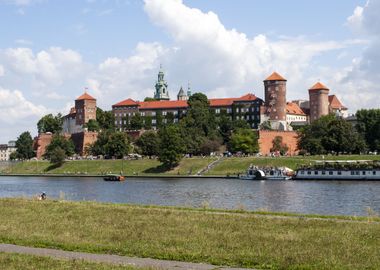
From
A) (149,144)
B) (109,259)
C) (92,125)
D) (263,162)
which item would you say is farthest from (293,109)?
(109,259)

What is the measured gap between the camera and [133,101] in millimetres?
151750

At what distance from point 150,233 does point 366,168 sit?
5877cm

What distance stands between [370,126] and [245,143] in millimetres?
22298

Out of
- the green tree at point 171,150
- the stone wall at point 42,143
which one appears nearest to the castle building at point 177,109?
the stone wall at point 42,143

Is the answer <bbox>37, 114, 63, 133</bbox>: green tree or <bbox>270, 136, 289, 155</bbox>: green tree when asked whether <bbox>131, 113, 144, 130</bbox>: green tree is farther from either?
<bbox>270, 136, 289, 155</bbox>: green tree

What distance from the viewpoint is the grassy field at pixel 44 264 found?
12738 millimetres

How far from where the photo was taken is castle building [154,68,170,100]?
19162cm

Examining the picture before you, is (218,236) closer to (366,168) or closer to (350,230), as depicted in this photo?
(350,230)

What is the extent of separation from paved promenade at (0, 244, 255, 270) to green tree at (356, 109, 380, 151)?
298 ft

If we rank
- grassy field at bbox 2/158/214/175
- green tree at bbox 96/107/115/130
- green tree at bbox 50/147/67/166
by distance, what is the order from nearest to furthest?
grassy field at bbox 2/158/214/175 → green tree at bbox 50/147/67/166 → green tree at bbox 96/107/115/130

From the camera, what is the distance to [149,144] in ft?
349

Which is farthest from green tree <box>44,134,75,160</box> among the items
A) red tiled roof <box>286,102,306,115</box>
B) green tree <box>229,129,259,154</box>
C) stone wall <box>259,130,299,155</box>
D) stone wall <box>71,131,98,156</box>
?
red tiled roof <box>286,102,306,115</box>

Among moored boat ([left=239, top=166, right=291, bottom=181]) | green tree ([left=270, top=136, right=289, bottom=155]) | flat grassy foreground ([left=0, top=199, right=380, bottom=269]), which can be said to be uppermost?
green tree ([left=270, top=136, right=289, bottom=155])

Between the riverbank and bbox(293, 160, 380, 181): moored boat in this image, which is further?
the riverbank
